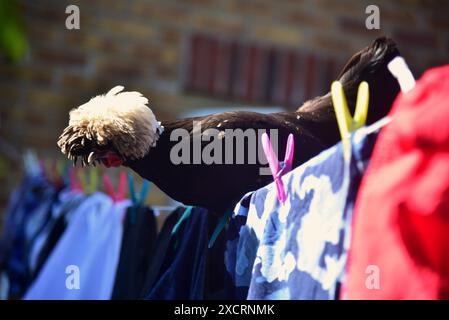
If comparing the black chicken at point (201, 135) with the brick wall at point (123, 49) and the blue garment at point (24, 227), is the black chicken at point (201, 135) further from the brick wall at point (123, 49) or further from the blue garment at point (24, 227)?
the brick wall at point (123, 49)

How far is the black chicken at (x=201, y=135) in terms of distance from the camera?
136 cm

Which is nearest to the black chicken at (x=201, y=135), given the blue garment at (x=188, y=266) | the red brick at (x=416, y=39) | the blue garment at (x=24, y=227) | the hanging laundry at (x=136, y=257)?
the blue garment at (x=188, y=266)

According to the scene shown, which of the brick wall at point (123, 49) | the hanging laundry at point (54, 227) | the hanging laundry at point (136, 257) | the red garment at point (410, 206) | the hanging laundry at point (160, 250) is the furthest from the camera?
the brick wall at point (123, 49)

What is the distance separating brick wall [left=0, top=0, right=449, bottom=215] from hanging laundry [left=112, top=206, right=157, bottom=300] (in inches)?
66.0

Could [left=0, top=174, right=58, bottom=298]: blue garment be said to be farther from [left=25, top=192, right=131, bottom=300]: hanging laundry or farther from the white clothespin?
the white clothespin

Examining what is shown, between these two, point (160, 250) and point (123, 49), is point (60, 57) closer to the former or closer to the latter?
point (123, 49)

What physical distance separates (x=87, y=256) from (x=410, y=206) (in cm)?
136

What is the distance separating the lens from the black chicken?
1355 millimetres

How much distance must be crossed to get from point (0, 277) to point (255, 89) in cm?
145

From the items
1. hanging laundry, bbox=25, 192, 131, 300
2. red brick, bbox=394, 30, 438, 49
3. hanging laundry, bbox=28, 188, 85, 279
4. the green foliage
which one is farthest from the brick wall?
the green foliage

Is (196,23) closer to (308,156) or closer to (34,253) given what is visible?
(34,253)

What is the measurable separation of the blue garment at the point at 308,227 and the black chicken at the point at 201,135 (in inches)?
3.7

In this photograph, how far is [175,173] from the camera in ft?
4.58

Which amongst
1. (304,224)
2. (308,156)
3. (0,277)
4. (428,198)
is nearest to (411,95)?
(428,198)
